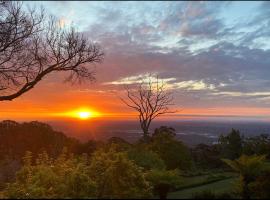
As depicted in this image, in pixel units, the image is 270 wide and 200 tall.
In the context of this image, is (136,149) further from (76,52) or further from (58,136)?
(58,136)

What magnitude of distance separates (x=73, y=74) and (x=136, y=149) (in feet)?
16.9

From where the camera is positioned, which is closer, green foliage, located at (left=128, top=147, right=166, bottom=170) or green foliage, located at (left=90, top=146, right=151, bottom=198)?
green foliage, located at (left=90, top=146, right=151, bottom=198)

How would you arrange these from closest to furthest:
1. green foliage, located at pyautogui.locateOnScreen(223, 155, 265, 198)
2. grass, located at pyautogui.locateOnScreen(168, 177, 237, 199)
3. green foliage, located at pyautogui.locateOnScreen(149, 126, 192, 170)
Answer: green foliage, located at pyautogui.locateOnScreen(223, 155, 265, 198), grass, located at pyautogui.locateOnScreen(168, 177, 237, 199), green foliage, located at pyautogui.locateOnScreen(149, 126, 192, 170)

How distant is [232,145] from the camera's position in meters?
36.1

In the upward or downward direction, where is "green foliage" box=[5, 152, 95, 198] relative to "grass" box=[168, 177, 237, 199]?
upward

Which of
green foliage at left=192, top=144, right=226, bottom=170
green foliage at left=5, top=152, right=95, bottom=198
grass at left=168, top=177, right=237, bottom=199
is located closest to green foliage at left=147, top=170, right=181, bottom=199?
green foliage at left=5, top=152, right=95, bottom=198

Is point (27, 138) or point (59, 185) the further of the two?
point (27, 138)

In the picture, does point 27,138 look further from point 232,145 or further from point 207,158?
point 232,145

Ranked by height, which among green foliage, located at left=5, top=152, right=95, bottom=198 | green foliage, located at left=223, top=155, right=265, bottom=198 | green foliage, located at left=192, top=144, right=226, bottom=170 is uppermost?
green foliage, located at left=223, top=155, right=265, bottom=198

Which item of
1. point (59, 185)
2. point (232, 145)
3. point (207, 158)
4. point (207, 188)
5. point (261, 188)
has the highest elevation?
point (232, 145)

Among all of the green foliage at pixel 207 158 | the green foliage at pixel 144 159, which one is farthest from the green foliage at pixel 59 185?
the green foliage at pixel 207 158

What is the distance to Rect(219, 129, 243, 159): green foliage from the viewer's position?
117 ft

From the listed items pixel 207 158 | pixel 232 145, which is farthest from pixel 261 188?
pixel 207 158

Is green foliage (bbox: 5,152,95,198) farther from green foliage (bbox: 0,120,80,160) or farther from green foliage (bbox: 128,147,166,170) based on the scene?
green foliage (bbox: 0,120,80,160)
